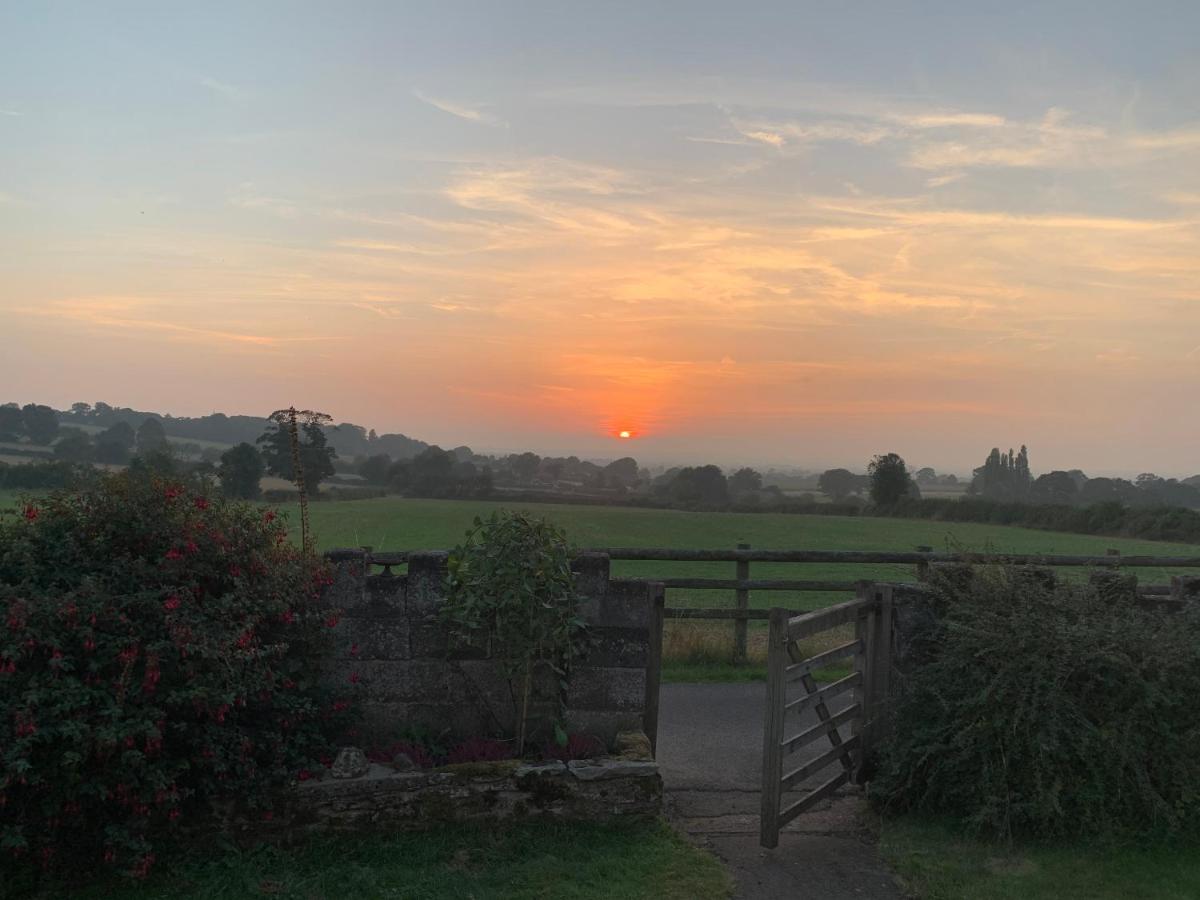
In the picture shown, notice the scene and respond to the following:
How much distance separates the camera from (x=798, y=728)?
7.75 meters

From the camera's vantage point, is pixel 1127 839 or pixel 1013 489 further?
pixel 1013 489

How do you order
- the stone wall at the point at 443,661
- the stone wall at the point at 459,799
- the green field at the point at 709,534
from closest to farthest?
the stone wall at the point at 459,799 < the stone wall at the point at 443,661 < the green field at the point at 709,534

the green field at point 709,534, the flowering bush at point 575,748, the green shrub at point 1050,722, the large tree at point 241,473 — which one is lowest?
the green field at point 709,534

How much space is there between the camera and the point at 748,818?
18.5 feet

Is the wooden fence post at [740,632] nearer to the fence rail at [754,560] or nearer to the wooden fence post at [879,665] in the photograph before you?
the fence rail at [754,560]

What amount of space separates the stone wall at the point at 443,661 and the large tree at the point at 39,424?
103ft

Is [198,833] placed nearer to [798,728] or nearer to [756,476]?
[798,728]

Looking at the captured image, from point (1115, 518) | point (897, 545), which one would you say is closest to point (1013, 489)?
point (1115, 518)

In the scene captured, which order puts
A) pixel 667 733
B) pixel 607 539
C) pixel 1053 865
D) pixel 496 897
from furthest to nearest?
1. pixel 607 539
2. pixel 667 733
3. pixel 1053 865
4. pixel 496 897

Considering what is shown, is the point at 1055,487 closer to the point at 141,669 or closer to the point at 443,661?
the point at 443,661

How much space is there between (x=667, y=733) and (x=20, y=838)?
4.73m

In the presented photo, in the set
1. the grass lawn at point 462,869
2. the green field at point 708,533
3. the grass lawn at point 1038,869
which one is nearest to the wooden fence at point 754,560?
the grass lawn at point 1038,869

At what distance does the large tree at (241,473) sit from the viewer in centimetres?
620

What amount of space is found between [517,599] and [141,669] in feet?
6.59
